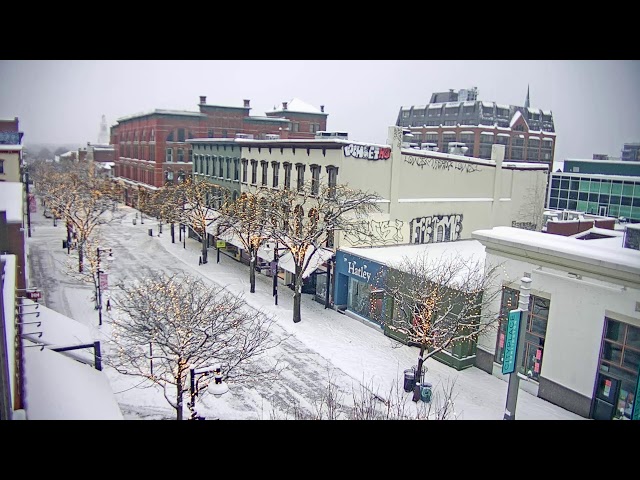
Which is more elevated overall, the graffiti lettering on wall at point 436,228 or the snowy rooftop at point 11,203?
the snowy rooftop at point 11,203

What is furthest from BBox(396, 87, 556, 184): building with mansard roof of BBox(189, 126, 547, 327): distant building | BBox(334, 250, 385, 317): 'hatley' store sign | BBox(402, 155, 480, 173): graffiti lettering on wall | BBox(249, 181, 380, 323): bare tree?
BBox(334, 250, 385, 317): 'hatley' store sign

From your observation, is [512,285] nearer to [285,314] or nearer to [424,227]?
[285,314]

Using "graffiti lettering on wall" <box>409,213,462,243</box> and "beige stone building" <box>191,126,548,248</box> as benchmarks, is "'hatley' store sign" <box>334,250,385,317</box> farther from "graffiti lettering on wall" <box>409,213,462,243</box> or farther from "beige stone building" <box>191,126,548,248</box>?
"graffiti lettering on wall" <box>409,213,462,243</box>

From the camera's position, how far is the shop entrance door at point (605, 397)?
1241 centimetres

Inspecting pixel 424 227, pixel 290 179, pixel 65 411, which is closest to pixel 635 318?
pixel 65 411

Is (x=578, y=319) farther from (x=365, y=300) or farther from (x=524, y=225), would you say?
(x=524, y=225)

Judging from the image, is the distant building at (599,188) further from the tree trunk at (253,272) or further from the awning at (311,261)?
the tree trunk at (253,272)

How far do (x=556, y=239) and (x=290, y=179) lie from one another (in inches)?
569

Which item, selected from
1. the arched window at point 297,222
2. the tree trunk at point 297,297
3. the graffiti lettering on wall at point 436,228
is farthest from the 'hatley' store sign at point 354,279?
the graffiti lettering on wall at point 436,228

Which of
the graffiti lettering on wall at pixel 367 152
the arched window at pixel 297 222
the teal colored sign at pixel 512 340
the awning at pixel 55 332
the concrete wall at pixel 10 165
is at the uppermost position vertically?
the graffiti lettering on wall at pixel 367 152

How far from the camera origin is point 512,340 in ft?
37.2

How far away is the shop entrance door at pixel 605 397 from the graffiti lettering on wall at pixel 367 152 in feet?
43.8

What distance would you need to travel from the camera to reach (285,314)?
2069 cm

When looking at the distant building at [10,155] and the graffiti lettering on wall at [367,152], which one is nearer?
the graffiti lettering on wall at [367,152]
